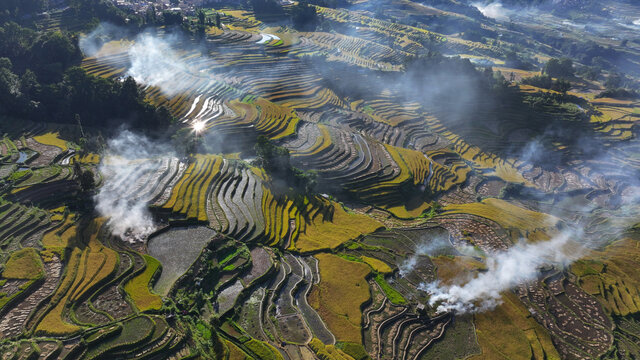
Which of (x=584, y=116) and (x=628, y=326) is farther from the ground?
(x=584, y=116)

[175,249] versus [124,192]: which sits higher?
[124,192]

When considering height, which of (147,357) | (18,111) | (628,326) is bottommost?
(628,326)

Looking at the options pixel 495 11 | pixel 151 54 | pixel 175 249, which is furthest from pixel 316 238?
pixel 495 11

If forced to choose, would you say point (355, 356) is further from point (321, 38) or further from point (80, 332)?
point (321, 38)

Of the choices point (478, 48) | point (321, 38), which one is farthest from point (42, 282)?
point (478, 48)

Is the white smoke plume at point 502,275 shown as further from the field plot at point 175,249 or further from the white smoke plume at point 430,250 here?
the field plot at point 175,249

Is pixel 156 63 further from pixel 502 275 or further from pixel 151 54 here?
pixel 502 275
